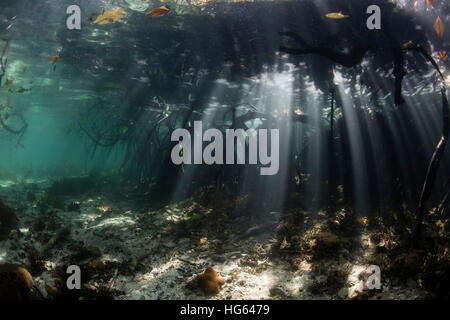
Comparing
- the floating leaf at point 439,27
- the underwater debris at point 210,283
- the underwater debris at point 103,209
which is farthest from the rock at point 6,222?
the floating leaf at point 439,27

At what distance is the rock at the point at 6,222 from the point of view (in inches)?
325

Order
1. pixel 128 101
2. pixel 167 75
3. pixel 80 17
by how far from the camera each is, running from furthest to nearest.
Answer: pixel 128 101 → pixel 167 75 → pixel 80 17

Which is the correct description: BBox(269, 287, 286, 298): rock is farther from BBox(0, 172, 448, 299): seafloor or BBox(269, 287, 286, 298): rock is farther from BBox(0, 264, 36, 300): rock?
BBox(0, 264, 36, 300): rock

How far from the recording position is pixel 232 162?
1609cm

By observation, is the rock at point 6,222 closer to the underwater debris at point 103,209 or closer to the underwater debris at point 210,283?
the underwater debris at point 103,209

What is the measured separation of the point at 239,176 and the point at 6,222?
11.0 m

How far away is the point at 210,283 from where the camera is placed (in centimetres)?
599

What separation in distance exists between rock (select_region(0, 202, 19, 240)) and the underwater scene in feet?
0.14

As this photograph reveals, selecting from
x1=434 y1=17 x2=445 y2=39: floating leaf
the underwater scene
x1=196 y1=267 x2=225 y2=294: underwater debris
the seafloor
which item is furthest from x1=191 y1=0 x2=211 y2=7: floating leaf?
x1=196 y1=267 x2=225 y2=294: underwater debris

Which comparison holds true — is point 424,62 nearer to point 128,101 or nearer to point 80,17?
point 80,17

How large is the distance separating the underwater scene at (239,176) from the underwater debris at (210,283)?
5 centimetres

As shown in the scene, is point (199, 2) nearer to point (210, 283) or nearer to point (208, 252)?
point (208, 252)

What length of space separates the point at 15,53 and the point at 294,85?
18.4 meters
